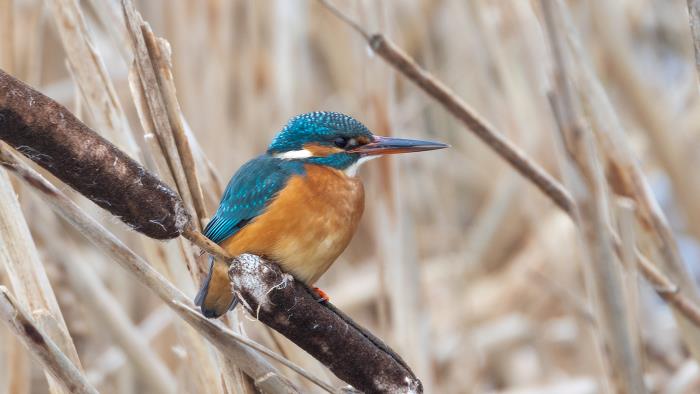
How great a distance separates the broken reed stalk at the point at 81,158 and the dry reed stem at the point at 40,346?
0.65ft

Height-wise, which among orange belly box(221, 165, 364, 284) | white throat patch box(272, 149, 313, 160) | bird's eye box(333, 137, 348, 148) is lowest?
orange belly box(221, 165, 364, 284)

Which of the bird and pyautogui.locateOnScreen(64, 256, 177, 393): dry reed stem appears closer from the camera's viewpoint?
the bird

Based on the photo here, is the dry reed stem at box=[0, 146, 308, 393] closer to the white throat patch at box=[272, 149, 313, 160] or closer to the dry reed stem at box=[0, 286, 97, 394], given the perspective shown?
the dry reed stem at box=[0, 286, 97, 394]

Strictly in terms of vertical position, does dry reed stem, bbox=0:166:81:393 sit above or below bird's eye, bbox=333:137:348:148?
below

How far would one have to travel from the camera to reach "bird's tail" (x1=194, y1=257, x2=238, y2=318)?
142 centimetres

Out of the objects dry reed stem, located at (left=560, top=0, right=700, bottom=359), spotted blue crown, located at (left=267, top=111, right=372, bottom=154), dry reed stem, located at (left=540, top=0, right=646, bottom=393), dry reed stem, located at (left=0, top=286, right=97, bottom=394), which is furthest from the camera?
spotted blue crown, located at (left=267, top=111, right=372, bottom=154)

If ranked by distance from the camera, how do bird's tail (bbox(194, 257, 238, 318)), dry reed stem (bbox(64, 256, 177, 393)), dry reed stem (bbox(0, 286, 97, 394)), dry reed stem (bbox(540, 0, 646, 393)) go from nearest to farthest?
dry reed stem (bbox(0, 286, 97, 394))
dry reed stem (bbox(540, 0, 646, 393))
bird's tail (bbox(194, 257, 238, 318))
dry reed stem (bbox(64, 256, 177, 393))

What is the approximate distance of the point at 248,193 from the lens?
1.69 m

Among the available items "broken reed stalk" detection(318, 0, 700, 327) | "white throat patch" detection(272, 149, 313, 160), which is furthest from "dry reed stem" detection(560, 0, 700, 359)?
"white throat patch" detection(272, 149, 313, 160)

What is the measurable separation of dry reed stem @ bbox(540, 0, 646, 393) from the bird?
310mm

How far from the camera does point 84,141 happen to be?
1004 mm

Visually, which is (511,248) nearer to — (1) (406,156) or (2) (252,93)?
(1) (406,156)

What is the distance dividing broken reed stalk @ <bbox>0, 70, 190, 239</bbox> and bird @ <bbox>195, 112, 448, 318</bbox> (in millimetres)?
345

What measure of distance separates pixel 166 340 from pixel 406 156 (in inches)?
38.8
